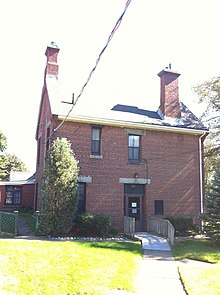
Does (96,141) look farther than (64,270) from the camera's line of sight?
Yes

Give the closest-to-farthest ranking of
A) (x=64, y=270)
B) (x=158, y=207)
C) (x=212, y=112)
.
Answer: (x=64, y=270) → (x=158, y=207) → (x=212, y=112)

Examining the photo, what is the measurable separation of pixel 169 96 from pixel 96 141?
6977 millimetres

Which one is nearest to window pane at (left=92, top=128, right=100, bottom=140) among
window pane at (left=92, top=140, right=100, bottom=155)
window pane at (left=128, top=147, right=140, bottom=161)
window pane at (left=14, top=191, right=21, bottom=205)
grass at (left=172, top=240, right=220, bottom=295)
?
window pane at (left=92, top=140, right=100, bottom=155)

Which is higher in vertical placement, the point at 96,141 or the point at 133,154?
the point at 96,141

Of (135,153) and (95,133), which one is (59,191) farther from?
(135,153)

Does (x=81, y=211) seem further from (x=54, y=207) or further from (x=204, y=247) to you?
(x=204, y=247)

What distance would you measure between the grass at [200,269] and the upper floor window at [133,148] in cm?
A: 594

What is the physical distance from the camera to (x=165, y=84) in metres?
21.9

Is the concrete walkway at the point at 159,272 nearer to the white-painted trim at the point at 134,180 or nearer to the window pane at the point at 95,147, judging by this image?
the white-painted trim at the point at 134,180

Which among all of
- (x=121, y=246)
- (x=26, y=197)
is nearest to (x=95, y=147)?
(x=121, y=246)

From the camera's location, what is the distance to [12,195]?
30406mm

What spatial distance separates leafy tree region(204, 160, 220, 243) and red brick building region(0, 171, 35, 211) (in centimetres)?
1800

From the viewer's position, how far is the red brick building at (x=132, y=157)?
17.4 meters

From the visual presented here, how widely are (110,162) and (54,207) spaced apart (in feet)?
15.4
